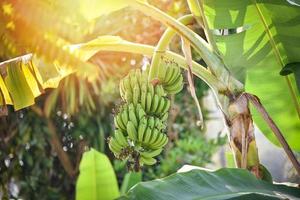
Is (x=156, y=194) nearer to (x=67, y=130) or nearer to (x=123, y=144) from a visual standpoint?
(x=123, y=144)

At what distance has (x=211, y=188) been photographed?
0.96 m

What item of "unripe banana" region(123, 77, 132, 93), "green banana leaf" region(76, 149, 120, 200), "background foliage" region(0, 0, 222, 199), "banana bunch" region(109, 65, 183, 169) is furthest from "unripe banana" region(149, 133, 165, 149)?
"background foliage" region(0, 0, 222, 199)

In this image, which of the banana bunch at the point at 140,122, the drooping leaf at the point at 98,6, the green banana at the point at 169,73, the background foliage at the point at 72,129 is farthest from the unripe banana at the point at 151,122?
the background foliage at the point at 72,129

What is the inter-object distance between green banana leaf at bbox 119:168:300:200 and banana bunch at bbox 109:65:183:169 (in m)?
0.09

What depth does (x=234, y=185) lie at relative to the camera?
0.98 metres

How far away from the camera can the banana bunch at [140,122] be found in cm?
101

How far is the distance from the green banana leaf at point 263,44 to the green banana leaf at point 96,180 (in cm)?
40

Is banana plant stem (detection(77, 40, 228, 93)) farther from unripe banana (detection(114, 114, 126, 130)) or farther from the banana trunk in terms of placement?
unripe banana (detection(114, 114, 126, 130))

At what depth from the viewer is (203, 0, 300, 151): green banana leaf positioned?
1.20 meters

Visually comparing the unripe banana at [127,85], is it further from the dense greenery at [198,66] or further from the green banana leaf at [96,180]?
the green banana leaf at [96,180]

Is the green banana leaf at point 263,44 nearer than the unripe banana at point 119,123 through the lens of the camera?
No

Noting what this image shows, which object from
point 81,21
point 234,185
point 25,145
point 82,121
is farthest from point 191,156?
point 234,185

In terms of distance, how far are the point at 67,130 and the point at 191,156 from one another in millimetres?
668

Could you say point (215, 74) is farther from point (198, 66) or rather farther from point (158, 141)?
point (158, 141)
